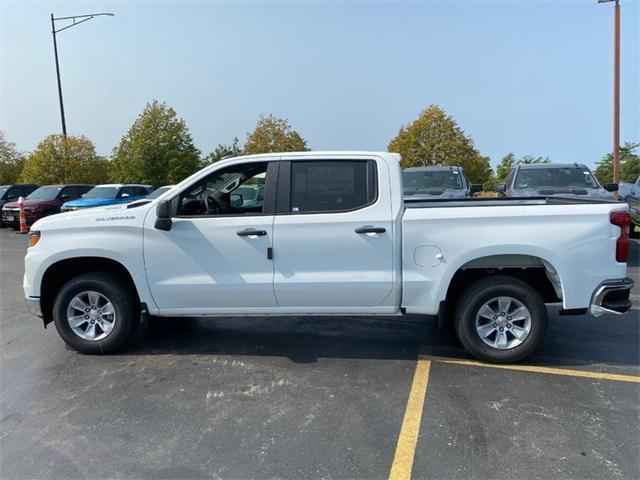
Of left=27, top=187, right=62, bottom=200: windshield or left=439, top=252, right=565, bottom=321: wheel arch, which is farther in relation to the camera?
left=27, top=187, right=62, bottom=200: windshield

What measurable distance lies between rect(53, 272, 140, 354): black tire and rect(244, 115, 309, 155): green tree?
3243 cm

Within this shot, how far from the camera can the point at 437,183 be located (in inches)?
456

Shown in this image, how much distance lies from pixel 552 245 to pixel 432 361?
1468 mm

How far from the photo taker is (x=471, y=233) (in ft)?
14.2

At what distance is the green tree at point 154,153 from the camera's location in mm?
28984

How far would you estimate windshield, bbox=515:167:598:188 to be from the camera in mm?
10406

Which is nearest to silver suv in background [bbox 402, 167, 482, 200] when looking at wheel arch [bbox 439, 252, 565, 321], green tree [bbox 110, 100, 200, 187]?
wheel arch [bbox 439, 252, 565, 321]

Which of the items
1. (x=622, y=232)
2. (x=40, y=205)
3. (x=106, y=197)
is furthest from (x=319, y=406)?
(x=40, y=205)

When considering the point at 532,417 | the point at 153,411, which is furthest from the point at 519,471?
the point at 153,411

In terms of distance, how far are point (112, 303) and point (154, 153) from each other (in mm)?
26012

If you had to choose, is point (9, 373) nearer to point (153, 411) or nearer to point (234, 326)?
point (153, 411)

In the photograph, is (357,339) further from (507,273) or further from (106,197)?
(106,197)

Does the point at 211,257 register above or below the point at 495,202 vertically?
below

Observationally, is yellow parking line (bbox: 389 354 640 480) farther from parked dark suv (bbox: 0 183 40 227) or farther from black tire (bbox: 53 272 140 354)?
parked dark suv (bbox: 0 183 40 227)
